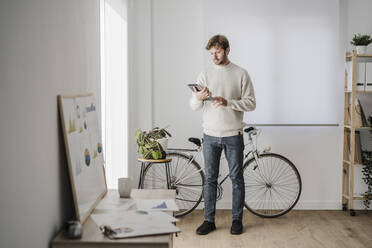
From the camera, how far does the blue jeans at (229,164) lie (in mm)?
3455

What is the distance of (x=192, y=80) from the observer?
167 inches

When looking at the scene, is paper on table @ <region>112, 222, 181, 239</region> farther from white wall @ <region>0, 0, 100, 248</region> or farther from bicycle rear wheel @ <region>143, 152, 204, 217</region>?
bicycle rear wheel @ <region>143, 152, 204, 217</region>

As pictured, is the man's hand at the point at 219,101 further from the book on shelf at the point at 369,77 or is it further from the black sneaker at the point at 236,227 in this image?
the book on shelf at the point at 369,77

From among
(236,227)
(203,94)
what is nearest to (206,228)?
(236,227)

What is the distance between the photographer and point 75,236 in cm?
149

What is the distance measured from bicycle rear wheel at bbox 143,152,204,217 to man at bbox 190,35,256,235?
21.5 inches

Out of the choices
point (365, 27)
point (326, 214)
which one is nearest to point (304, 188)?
point (326, 214)

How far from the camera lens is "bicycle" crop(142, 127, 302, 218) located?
4.11 m

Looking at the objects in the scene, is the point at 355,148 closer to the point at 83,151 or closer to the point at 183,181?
the point at 183,181

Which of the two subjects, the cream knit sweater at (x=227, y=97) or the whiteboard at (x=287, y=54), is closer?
the cream knit sweater at (x=227, y=97)

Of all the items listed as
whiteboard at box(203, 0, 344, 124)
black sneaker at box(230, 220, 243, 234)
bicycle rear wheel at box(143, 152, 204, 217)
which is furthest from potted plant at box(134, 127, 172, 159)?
whiteboard at box(203, 0, 344, 124)

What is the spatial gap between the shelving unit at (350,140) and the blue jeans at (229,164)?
48.6 inches

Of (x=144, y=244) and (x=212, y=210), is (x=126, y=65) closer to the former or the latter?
(x=212, y=210)

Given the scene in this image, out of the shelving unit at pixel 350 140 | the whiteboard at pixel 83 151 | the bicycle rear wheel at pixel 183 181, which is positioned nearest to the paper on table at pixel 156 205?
the whiteboard at pixel 83 151
